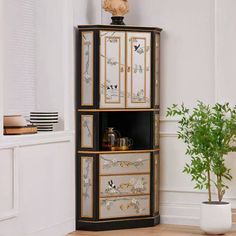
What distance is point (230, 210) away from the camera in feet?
18.4

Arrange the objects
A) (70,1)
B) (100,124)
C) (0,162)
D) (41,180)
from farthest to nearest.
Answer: (100,124) → (70,1) → (41,180) → (0,162)

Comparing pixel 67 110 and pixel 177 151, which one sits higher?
pixel 67 110

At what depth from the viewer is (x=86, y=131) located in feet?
19.3

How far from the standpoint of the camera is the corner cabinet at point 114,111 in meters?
5.85

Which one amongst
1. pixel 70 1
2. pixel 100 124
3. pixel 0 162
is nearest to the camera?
pixel 0 162

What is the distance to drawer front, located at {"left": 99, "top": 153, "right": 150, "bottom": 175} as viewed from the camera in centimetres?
587

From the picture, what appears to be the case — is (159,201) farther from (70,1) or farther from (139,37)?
(70,1)

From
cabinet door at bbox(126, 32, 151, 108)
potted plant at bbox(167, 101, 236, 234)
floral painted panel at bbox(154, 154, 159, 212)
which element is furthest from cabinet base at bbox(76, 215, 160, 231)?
cabinet door at bbox(126, 32, 151, 108)

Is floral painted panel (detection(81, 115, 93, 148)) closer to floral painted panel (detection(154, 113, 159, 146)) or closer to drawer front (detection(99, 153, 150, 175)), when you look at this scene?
drawer front (detection(99, 153, 150, 175))

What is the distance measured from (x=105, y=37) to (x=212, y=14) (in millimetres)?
1017

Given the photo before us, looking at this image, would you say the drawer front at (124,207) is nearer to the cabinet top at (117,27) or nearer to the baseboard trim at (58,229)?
the baseboard trim at (58,229)

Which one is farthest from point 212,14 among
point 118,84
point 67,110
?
point 67,110

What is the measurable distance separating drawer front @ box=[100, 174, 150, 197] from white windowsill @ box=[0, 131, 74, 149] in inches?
20.4

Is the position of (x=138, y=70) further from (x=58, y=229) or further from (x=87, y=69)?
(x=58, y=229)
